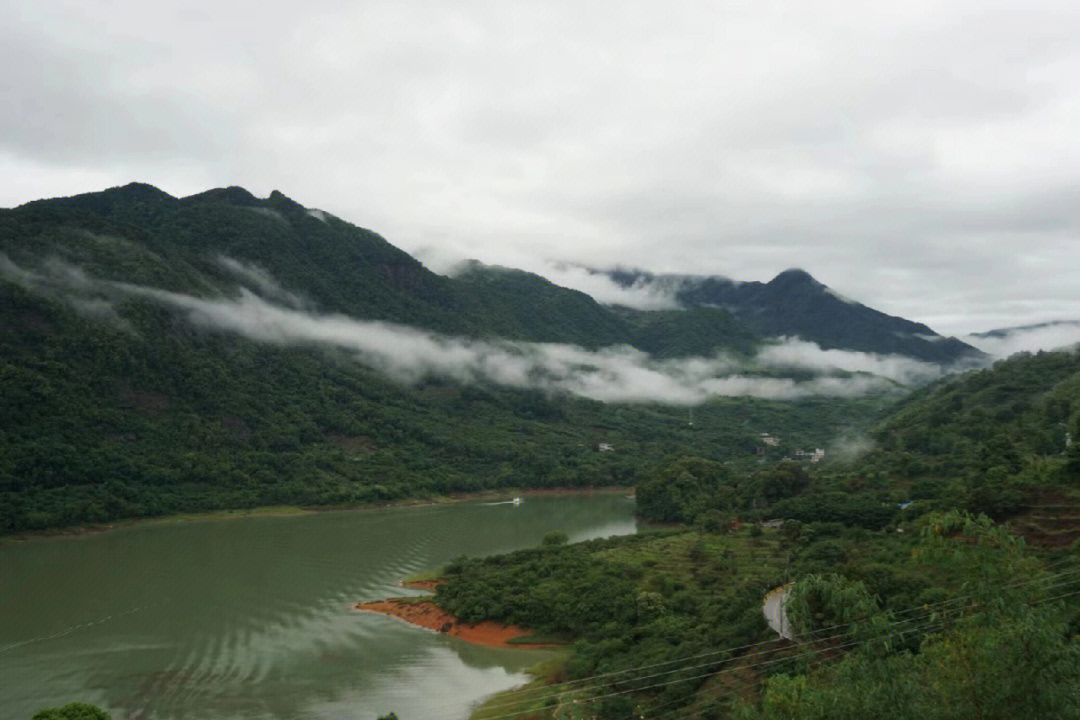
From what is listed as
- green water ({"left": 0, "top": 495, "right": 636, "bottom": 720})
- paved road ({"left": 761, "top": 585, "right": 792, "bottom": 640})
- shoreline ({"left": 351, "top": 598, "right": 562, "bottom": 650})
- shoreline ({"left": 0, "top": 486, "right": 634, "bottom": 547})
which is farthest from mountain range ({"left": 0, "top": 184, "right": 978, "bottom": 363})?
paved road ({"left": 761, "top": 585, "right": 792, "bottom": 640})

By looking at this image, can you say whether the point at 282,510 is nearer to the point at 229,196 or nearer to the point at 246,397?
the point at 246,397

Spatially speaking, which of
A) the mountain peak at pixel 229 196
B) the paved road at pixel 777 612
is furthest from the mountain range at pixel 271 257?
the paved road at pixel 777 612

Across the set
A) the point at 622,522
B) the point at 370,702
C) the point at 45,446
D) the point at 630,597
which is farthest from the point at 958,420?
the point at 45,446

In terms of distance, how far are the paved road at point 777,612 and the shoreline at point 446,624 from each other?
847 cm

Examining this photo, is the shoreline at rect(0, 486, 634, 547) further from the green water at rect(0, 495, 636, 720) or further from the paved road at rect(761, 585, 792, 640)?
the paved road at rect(761, 585, 792, 640)

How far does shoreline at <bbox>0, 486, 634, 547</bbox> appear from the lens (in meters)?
48.3

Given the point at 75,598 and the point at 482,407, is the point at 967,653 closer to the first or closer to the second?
the point at 75,598

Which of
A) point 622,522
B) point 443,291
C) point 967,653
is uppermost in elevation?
point 443,291

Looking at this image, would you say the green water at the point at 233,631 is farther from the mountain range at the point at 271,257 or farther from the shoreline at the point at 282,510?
the mountain range at the point at 271,257

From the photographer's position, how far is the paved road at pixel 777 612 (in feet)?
70.9

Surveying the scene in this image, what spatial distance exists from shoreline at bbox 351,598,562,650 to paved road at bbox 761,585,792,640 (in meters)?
8.47

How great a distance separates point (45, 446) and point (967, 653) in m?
61.3

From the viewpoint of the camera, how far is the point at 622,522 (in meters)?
58.6

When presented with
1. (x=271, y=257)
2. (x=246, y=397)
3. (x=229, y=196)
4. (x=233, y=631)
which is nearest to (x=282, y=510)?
(x=246, y=397)
